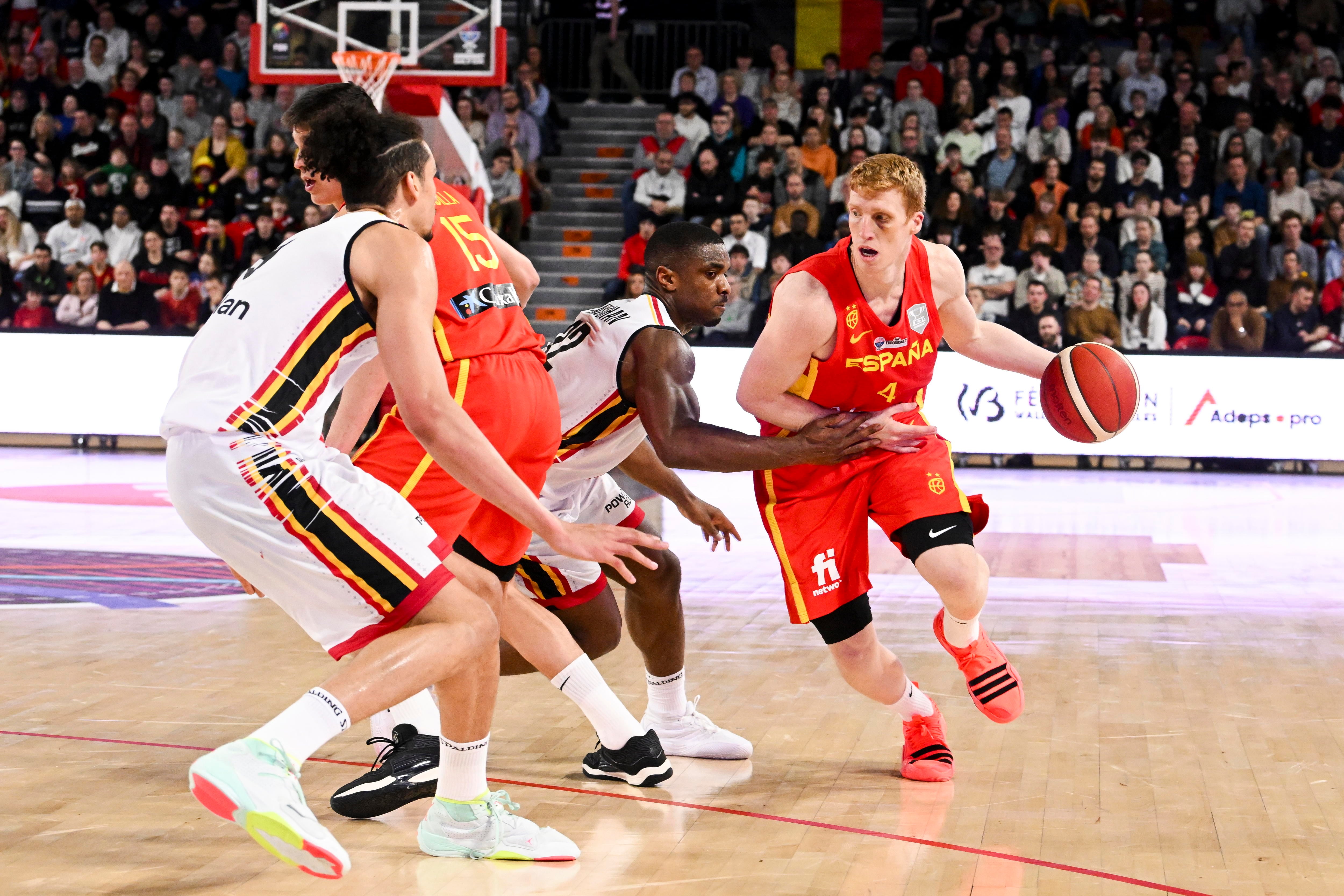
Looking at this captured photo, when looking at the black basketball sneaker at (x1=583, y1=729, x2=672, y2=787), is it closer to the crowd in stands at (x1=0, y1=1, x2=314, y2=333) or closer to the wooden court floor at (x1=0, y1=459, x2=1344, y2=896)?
the wooden court floor at (x1=0, y1=459, x2=1344, y2=896)

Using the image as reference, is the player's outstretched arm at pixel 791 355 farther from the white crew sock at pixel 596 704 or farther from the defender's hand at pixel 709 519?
the white crew sock at pixel 596 704

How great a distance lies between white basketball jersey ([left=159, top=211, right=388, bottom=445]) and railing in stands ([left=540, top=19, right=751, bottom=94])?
16321 mm

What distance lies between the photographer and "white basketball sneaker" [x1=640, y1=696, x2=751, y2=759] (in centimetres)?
439

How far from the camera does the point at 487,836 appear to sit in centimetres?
338

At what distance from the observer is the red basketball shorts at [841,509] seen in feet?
14.0

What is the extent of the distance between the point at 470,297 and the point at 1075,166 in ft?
40.5

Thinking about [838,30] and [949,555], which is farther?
[838,30]

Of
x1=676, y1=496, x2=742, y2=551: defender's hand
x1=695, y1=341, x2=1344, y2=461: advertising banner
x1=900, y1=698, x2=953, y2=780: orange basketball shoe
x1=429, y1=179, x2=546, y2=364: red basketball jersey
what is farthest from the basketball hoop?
x1=900, y1=698, x2=953, y2=780: orange basketball shoe

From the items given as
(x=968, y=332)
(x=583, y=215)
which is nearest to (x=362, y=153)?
(x=968, y=332)

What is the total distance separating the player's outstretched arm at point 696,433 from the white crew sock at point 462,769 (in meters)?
0.92

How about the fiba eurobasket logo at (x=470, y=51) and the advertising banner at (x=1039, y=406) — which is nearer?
the fiba eurobasket logo at (x=470, y=51)

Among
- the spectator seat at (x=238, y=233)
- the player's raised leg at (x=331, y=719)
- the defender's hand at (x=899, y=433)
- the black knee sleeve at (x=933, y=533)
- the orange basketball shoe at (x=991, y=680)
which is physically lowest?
the orange basketball shoe at (x=991, y=680)

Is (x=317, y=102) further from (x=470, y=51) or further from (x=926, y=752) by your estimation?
(x=470, y=51)

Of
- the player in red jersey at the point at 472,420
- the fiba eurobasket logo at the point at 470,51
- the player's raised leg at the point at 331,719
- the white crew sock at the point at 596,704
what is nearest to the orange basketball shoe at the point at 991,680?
the white crew sock at the point at 596,704
